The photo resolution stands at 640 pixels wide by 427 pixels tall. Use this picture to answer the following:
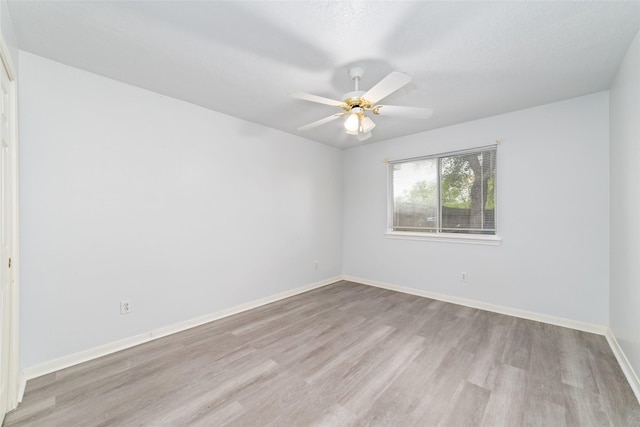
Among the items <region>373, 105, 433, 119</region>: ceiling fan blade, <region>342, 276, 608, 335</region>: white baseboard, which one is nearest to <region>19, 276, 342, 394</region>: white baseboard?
<region>342, 276, 608, 335</region>: white baseboard

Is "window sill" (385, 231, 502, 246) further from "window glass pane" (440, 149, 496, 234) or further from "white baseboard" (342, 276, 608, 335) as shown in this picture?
"white baseboard" (342, 276, 608, 335)

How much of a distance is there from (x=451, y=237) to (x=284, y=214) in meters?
2.32

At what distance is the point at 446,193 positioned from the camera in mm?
3709

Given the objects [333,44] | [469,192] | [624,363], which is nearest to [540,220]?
[469,192]

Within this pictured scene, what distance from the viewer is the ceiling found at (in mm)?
1565

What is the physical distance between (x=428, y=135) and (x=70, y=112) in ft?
12.9

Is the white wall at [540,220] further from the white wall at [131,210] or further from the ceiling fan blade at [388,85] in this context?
the white wall at [131,210]

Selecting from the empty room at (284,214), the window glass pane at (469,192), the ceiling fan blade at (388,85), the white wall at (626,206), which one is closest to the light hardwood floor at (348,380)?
the empty room at (284,214)

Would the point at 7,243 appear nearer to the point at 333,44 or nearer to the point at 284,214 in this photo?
the point at 333,44

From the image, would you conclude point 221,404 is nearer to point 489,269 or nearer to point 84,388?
point 84,388

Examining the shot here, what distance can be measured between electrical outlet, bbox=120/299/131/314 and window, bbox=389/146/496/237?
3502 millimetres

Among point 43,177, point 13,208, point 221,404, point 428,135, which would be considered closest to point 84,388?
point 221,404

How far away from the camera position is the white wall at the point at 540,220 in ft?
8.77

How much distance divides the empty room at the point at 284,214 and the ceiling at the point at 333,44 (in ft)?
0.06
